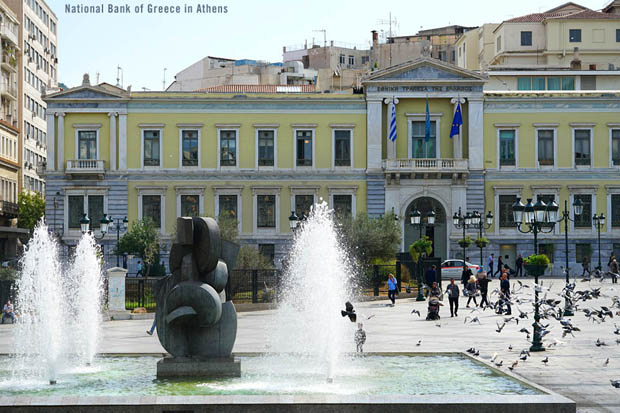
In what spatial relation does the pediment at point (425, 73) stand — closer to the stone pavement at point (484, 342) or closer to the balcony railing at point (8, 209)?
the stone pavement at point (484, 342)

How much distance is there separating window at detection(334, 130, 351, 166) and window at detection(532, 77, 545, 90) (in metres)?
15.7

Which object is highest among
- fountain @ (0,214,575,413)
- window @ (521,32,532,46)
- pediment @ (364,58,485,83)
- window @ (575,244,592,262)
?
window @ (521,32,532,46)

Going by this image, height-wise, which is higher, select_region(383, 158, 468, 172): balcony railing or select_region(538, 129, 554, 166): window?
select_region(538, 129, 554, 166): window

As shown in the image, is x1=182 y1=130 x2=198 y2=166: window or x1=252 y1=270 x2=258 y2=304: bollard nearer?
x1=252 y1=270 x2=258 y2=304: bollard

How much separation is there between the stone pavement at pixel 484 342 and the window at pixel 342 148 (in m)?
21.7

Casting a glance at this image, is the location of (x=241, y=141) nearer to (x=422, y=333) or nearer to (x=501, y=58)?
(x=501, y=58)

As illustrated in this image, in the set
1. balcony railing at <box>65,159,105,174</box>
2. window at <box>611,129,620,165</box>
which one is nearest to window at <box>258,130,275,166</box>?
balcony railing at <box>65,159,105,174</box>

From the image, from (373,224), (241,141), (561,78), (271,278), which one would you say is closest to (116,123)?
(241,141)

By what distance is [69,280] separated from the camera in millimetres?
33156

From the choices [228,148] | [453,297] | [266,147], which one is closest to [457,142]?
[266,147]

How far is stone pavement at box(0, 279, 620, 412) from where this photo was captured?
14.8 m

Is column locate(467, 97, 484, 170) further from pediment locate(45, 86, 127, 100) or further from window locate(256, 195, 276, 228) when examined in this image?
pediment locate(45, 86, 127, 100)

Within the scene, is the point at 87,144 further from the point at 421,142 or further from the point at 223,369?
the point at 223,369

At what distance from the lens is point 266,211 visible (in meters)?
51.2
